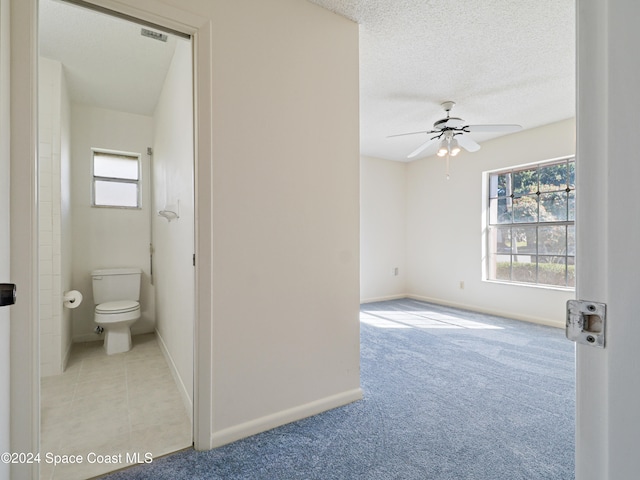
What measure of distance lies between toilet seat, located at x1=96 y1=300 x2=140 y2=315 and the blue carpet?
5.94ft

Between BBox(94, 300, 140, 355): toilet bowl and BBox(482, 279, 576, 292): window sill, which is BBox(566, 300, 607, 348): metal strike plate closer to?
BBox(94, 300, 140, 355): toilet bowl

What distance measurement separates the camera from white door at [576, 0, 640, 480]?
1.23 ft

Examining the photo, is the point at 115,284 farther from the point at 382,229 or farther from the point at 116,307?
the point at 382,229

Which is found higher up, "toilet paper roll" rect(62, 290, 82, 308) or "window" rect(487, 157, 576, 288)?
"window" rect(487, 157, 576, 288)

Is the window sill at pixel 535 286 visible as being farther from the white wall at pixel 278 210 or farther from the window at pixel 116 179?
the window at pixel 116 179

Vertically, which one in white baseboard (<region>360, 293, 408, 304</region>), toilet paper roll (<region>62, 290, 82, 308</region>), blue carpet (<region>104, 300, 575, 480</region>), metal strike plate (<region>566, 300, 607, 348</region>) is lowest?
blue carpet (<region>104, 300, 575, 480</region>)

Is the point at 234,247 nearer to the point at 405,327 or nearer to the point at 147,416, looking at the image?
the point at 147,416

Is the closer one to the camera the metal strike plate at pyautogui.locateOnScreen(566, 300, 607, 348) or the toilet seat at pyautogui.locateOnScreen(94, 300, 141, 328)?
the metal strike plate at pyautogui.locateOnScreen(566, 300, 607, 348)

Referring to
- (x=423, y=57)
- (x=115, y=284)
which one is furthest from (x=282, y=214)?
(x=115, y=284)

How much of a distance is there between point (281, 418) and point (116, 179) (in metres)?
3.25

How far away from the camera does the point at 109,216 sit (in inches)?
139

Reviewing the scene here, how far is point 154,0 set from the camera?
58.3 inches
